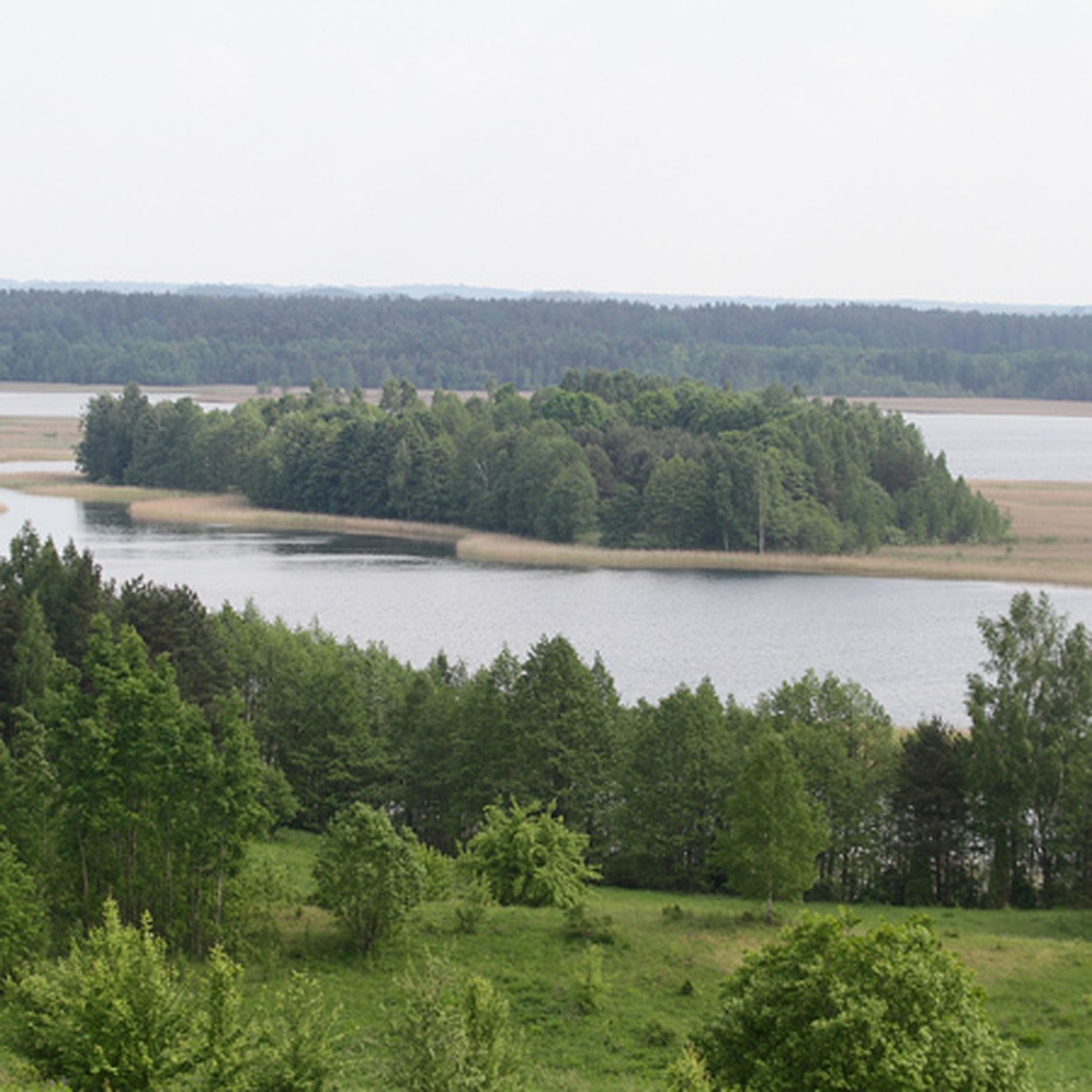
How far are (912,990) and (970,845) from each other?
2054 centimetres

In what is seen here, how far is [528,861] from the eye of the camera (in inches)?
1302

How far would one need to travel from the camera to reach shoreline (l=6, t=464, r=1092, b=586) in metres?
85.6

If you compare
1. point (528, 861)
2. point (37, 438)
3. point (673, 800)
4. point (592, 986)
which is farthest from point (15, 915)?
point (37, 438)

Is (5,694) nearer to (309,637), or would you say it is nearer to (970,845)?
(309,637)

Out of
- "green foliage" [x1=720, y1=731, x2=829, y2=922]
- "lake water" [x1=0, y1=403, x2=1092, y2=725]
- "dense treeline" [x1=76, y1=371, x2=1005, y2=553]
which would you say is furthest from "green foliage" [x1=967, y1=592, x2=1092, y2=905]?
"dense treeline" [x1=76, y1=371, x2=1005, y2=553]

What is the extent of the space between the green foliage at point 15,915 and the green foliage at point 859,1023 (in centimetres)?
1112

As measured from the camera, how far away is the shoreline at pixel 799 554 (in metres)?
85.6

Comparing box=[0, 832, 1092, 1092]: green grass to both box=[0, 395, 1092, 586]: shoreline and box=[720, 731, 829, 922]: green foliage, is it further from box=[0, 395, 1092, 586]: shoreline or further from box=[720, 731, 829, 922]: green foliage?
box=[0, 395, 1092, 586]: shoreline

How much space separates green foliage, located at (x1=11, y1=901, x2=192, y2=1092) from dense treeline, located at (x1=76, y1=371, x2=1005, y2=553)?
74705 mm

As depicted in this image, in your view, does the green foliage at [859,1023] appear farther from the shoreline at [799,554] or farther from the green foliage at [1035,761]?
the shoreline at [799,554]

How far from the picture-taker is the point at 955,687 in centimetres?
5484

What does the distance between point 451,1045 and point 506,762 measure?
21.6 m

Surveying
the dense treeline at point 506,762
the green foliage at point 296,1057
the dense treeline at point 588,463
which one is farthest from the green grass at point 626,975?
the dense treeline at point 588,463

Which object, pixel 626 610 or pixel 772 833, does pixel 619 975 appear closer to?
pixel 772 833
